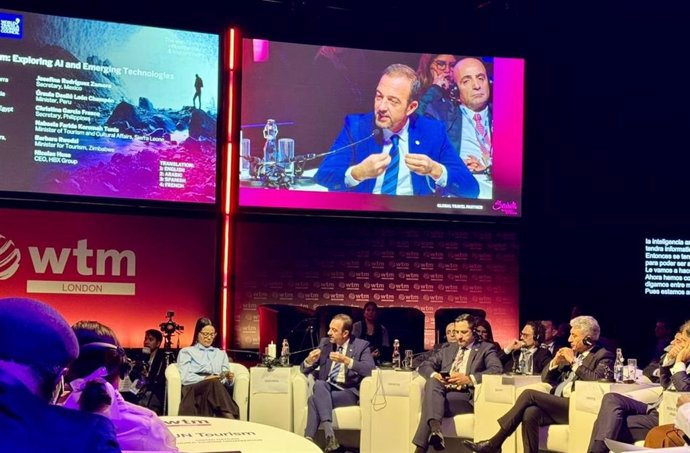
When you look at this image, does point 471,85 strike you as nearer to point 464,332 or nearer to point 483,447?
point 464,332

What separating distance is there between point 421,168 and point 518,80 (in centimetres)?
154

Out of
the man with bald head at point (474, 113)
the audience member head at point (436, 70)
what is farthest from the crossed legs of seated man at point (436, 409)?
the audience member head at point (436, 70)

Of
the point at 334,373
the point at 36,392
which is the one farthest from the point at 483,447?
the point at 36,392

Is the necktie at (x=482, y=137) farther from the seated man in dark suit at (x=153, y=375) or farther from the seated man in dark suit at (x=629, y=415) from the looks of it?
the seated man in dark suit at (x=629, y=415)

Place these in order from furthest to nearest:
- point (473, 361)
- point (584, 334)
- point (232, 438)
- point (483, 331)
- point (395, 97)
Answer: point (395, 97)
point (483, 331)
point (473, 361)
point (584, 334)
point (232, 438)

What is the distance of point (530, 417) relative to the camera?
5.90 meters

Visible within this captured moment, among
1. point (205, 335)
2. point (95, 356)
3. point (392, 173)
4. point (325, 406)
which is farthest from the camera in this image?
point (392, 173)

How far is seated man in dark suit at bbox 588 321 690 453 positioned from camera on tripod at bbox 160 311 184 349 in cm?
468

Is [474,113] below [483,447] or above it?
above

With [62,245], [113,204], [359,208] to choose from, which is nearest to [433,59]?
[359,208]

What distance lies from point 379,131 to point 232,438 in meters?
5.99

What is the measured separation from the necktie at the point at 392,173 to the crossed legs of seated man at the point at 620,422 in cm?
456

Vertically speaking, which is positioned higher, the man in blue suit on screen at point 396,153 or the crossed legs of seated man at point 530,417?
the man in blue suit on screen at point 396,153

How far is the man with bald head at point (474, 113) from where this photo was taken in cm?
973
